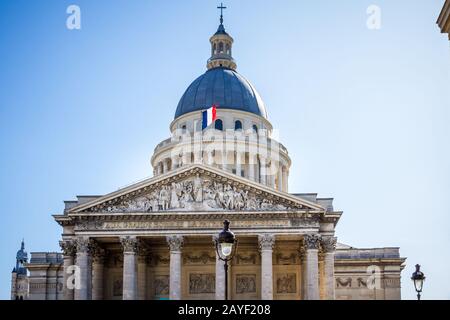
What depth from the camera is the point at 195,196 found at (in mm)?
59000

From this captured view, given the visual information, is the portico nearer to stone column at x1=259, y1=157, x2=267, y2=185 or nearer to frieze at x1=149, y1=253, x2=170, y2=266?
frieze at x1=149, y1=253, x2=170, y2=266

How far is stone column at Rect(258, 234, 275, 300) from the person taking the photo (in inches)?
2250

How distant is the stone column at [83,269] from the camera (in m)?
57.4

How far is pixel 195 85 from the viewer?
9281cm

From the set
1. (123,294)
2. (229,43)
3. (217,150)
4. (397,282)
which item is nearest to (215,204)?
(123,294)

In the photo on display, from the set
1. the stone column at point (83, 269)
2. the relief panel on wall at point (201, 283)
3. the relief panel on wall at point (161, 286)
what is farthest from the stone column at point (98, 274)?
the relief panel on wall at point (201, 283)

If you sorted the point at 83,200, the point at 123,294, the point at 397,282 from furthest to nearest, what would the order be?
the point at 397,282
the point at 83,200
the point at 123,294

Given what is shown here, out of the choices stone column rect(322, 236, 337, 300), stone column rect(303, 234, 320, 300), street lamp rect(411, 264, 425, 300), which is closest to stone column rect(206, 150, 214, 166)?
stone column rect(322, 236, 337, 300)

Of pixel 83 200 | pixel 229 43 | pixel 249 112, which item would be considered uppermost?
pixel 229 43

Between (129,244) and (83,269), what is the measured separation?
3.98 m

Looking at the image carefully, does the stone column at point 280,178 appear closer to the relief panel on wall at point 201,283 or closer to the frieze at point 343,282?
the frieze at point 343,282

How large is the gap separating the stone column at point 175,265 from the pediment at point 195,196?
2.45 metres
